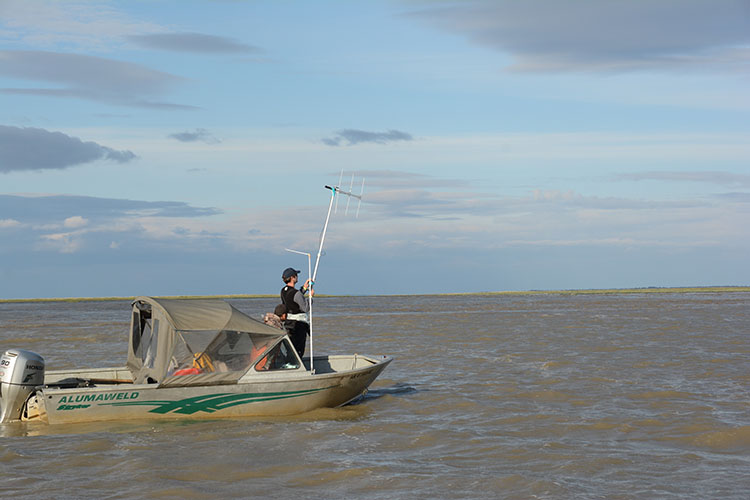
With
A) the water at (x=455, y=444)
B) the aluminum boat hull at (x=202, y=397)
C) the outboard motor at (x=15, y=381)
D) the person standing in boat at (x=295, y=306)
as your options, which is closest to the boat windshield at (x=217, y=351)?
the aluminum boat hull at (x=202, y=397)

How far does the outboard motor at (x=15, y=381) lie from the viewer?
1302 centimetres

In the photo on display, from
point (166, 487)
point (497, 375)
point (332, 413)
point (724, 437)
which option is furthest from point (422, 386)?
point (166, 487)

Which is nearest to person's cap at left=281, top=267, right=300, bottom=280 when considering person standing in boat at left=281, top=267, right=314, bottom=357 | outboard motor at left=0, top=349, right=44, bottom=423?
person standing in boat at left=281, top=267, right=314, bottom=357

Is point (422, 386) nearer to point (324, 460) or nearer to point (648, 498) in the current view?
point (324, 460)

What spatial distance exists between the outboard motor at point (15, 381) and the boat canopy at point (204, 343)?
2043mm

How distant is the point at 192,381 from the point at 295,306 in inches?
112

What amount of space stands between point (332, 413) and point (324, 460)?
3596 millimetres

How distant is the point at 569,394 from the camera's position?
1588cm

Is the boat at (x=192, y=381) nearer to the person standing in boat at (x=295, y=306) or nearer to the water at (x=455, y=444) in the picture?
the water at (x=455, y=444)

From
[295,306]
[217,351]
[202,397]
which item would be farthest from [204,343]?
[295,306]

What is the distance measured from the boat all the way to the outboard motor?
Answer: 2 centimetres

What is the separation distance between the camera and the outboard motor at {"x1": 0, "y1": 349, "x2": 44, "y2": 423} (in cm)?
1302

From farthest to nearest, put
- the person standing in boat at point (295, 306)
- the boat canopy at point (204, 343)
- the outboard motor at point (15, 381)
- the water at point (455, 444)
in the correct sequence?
the person standing in boat at point (295, 306)
the boat canopy at point (204, 343)
the outboard motor at point (15, 381)
the water at point (455, 444)

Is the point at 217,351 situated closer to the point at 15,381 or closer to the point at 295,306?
the point at 295,306
